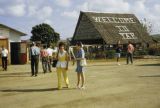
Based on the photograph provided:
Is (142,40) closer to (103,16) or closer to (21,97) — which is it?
(103,16)

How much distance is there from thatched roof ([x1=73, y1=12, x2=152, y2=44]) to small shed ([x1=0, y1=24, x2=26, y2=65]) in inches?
727

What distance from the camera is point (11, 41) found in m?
39.7

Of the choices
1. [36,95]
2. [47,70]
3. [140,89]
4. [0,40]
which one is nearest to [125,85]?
[140,89]

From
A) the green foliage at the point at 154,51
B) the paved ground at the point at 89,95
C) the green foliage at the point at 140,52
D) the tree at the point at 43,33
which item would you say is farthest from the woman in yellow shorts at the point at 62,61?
the tree at the point at 43,33

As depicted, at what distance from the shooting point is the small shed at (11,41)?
118ft

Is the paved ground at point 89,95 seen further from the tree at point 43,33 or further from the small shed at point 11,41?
the tree at point 43,33

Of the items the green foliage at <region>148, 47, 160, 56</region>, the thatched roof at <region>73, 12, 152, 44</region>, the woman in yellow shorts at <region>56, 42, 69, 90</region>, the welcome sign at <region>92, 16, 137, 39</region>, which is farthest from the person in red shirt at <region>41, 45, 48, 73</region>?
the welcome sign at <region>92, 16, 137, 39</region>

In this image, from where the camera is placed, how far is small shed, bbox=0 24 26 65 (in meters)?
36.0

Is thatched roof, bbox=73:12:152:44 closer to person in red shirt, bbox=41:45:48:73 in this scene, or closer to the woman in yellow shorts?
person in red shirt, bbox=41:45:48:73

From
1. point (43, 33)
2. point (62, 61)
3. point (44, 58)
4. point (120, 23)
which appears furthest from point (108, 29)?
point (62, 61)

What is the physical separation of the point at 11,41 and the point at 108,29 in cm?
2253

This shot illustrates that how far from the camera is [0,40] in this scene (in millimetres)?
35562

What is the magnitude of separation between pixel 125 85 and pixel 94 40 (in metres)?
42.9

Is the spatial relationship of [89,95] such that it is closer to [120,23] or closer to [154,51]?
[154,51]
